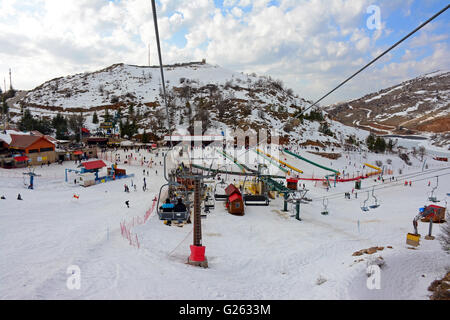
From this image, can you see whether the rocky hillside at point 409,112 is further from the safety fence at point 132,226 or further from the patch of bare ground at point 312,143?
the safety fence at point 132,226

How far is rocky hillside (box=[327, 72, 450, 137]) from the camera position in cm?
12188

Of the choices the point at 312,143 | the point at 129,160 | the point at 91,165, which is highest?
the point at 312,143

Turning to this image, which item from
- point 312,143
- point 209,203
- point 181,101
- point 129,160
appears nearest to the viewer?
point 209,203

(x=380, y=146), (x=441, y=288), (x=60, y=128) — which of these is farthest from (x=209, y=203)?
(x=380, y=146)

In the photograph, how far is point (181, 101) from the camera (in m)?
90.8

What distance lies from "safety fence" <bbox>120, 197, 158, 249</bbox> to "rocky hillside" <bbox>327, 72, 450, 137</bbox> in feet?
412

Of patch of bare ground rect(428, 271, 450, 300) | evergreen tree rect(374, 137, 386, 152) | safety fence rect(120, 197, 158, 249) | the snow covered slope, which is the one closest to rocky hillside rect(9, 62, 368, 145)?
evergreen tree rect(374, 137, 386, 152)

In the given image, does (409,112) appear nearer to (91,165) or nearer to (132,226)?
(91,165)

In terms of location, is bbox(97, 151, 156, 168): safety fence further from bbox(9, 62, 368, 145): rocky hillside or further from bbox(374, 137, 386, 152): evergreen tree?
bbox(374, 137, 386, 152): evergreen tree

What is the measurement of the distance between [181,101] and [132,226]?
8048 centimetres

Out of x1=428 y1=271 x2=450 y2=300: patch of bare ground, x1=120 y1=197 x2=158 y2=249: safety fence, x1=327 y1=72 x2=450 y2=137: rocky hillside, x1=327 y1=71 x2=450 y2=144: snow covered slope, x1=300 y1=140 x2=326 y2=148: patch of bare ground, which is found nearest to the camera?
x1=428 y1=271 x2=450 y2=300: patch of bare ground

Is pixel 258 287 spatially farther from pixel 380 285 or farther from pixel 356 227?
pixel 356 227

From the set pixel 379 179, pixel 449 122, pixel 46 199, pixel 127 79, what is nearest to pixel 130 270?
pixel 46 199

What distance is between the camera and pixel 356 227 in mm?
18031
